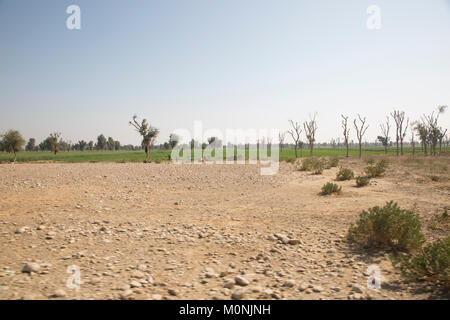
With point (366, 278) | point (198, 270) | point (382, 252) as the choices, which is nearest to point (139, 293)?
point (198, 270)

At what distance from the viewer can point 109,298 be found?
2.65 meters

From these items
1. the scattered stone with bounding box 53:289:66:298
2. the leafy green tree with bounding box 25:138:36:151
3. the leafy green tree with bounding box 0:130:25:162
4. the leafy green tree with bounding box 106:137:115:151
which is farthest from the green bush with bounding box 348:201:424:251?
the leafy green tree with bounding box 25:138:36:151

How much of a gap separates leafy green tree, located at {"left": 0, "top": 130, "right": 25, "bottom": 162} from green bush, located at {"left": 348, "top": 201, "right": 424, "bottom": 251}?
52998 mm

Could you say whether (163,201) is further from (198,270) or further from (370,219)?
(370,219)

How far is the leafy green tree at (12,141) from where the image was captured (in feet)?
136

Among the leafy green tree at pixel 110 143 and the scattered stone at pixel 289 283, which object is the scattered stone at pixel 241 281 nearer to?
the scattered stone at pixel 289 283

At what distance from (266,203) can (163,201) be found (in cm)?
339

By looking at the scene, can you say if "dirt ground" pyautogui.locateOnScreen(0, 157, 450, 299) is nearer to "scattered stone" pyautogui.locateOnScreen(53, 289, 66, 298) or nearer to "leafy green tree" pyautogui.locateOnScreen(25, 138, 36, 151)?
"scattered stone" pyautogui.locateOnScreen(53, 289, 66, 298)

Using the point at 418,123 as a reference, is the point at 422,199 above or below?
below

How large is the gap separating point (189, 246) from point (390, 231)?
3.63 meters

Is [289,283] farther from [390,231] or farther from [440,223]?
[440,223]

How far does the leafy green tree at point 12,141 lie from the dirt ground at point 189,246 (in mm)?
44036

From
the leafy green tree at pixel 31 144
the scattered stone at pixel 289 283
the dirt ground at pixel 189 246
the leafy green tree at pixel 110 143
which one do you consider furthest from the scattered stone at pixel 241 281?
the leafy green tree at pixel 31 144

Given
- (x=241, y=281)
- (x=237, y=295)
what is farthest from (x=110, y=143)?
(x=237, y=295)
